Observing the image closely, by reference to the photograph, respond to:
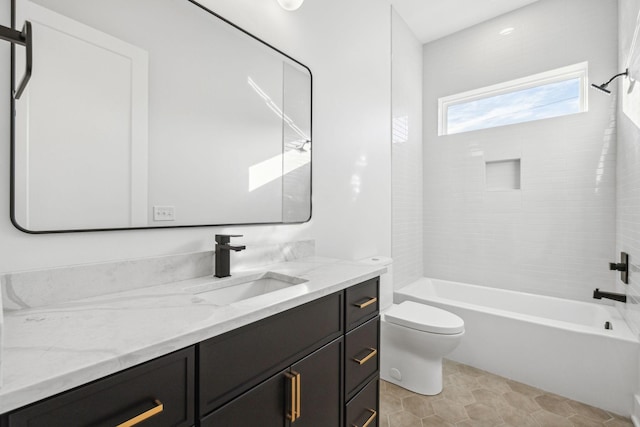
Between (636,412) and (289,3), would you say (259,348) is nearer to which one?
(289,3)

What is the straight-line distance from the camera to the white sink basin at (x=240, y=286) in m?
1.14

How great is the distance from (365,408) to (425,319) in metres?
0.84

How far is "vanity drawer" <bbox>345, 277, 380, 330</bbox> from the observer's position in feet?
4.07

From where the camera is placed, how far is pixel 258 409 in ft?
2.78

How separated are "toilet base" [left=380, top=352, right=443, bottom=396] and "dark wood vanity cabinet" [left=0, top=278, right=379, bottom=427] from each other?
699 mm

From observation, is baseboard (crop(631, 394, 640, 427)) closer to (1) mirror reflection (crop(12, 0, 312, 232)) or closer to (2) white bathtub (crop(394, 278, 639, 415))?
(2) white bathtub (crop(394, 278, 639, 415))

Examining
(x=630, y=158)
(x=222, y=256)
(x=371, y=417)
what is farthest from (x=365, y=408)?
(x=630, y=158)

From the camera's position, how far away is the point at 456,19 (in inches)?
117

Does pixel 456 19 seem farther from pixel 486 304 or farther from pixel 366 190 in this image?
pixel 486 304

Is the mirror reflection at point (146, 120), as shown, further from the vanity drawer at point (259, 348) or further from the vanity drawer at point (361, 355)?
the vanity drawer at point (361, 355)

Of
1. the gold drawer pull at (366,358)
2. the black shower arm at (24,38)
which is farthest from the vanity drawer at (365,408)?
the black shower arm at (24,38)

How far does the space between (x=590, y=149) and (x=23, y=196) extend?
11.5 ft

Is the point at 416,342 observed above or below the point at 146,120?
below

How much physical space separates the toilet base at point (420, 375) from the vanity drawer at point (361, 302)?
0.90 metres
